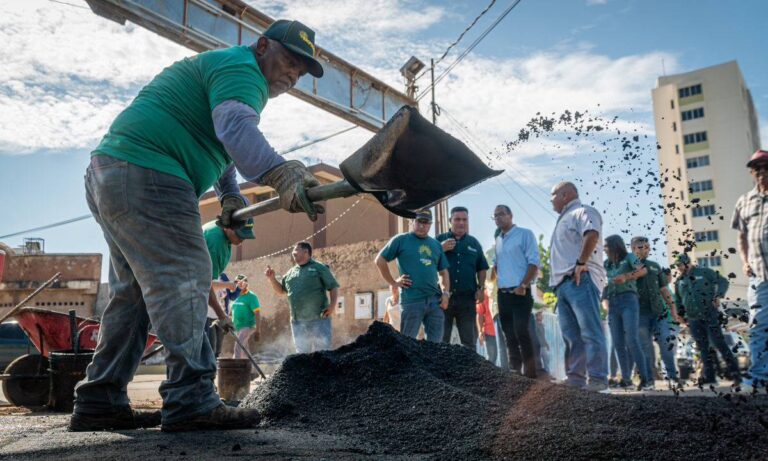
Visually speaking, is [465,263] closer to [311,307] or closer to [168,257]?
[311,307]

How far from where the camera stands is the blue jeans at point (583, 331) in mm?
4938

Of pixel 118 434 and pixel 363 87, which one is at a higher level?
pixel 363 87

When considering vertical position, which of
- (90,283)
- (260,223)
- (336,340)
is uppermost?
(260,223)

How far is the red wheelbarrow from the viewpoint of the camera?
4984 mm

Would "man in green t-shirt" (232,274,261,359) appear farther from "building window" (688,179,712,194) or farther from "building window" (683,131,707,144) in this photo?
"building window" (683,131,707,144)

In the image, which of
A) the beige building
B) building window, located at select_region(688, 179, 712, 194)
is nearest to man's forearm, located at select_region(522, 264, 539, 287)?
the beige building

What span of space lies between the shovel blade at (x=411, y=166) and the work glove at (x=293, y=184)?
0.54 feet

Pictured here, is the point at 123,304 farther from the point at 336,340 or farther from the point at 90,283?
the point at 90,283

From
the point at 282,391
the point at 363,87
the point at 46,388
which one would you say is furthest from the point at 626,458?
the point at 363,87

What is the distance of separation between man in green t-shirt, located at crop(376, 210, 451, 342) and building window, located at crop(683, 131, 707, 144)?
55055 millimetres

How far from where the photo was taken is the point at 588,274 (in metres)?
5.02

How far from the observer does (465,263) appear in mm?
6641

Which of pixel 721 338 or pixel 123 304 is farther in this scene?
pixel 721 338

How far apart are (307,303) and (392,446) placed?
15.7 feet
